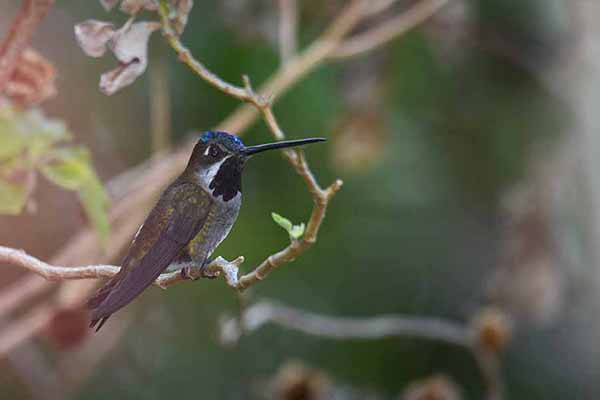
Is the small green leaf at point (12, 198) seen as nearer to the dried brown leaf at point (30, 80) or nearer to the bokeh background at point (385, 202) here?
the dried brown leaf at point (30, 80)

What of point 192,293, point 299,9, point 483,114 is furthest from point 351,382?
point 299,9

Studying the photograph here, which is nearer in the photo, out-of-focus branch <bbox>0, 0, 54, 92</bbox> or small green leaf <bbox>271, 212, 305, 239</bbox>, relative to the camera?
small green leaf <bbox>271, 212, 305, 239</bbox>

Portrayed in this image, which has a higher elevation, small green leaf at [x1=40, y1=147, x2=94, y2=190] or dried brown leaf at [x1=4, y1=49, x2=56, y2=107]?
dried brown leaf at [x1=4, y1=49, x2=56, y2=107]

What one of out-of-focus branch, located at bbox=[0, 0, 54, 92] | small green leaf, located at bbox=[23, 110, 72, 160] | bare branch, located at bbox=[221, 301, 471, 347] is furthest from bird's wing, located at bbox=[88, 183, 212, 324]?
bare branch, located at bbox=[221, 301, 471, 347]

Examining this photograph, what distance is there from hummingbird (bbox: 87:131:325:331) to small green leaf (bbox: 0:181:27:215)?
38cm

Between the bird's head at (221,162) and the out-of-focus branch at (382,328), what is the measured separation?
82 centimetres

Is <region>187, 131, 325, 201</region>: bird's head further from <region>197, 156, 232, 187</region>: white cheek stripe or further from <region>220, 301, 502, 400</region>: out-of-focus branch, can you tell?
<region>220, 301, 502, 400</region>: out-of-focus branch

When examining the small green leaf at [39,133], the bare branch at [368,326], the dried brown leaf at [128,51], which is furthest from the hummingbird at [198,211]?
the bare branch at [368,326]

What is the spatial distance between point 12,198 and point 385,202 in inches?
A: 80.1

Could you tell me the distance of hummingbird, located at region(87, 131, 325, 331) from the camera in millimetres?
685

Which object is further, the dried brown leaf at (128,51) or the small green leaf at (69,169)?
the small green leaf at (69,169)

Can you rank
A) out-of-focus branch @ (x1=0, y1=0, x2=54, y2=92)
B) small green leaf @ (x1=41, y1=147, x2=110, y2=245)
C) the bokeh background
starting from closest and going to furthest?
out-of-focus branch @ (x1=0, y1=0, x2=54, y2=92) → small green leaf @ (x1=41, y1=147, x2=110, y2=245) → the bokeh background

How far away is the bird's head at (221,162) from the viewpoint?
0.70m

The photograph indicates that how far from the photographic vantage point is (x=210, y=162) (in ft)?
2.37
